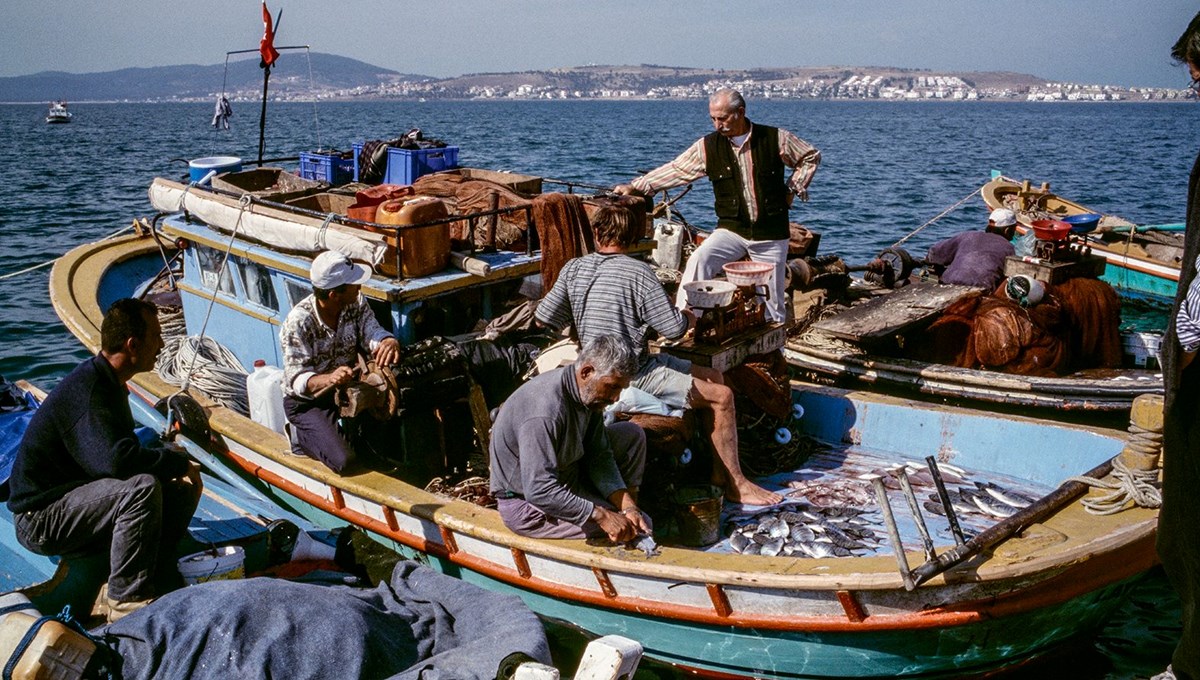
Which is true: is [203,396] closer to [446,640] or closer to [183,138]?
[446,640]

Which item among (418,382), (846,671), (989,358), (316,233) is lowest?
(846,671)

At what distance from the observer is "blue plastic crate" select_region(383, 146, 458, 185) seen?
9359mm

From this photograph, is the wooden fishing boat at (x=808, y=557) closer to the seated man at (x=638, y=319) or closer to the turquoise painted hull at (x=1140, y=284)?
the seated man at (x=638, y=319)

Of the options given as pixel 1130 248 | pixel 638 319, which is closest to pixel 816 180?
pixel 1130 248

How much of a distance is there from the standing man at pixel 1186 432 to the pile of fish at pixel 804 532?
254 cm

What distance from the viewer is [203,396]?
7.80 m

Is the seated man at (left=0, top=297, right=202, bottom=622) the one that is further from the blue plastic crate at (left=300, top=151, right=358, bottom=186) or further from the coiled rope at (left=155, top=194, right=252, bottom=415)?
the blue plastic crate at (left=300, top=151, right=358, bottom=186)

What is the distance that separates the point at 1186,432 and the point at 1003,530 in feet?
7.23

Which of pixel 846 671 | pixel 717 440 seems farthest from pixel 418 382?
pixel 846 671

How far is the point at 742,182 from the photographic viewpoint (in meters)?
7.57

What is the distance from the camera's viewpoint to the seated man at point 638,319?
232 inches

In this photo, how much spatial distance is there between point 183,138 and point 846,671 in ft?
230

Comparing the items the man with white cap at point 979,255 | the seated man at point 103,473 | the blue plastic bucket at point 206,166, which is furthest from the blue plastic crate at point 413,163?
the man with white cap at point 979,255

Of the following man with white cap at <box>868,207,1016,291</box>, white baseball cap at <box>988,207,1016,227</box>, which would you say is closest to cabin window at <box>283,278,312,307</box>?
man with white cap at <box>868,207,1016,291</box>
